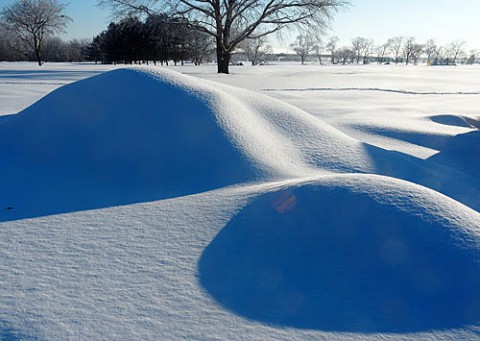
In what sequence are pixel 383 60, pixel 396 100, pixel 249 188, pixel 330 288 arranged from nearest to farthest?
pixel 330 288 < pixel 249 188 < pixel 396 100 < pixel 383 60

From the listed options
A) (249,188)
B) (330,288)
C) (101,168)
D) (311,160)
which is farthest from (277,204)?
(101,168)

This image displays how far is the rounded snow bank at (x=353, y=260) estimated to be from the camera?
198 centimetres

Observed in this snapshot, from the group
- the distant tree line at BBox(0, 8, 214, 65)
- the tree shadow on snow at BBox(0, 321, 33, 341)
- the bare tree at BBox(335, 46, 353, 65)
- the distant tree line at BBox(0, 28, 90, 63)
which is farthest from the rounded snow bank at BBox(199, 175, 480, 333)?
the bare tree at BBox(335, 46, 353, 65)

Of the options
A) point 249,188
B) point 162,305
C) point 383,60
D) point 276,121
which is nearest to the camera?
point 162,305

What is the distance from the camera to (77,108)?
15.8 ft

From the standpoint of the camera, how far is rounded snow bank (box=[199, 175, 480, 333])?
1984 mm

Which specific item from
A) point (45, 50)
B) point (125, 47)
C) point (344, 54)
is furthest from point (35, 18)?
point (344, 54)

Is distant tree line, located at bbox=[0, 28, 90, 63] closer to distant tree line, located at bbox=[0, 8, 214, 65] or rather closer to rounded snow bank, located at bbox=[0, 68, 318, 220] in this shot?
distant tree line, located at bbox=[0, 8, 214, 65]

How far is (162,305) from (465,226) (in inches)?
84.2

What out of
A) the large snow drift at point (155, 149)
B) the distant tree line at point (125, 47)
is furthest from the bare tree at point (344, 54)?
the large snow drift at point (155, 149)

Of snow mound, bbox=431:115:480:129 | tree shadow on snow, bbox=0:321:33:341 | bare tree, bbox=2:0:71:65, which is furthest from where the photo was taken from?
bare tree, bbox=2:0:71:65

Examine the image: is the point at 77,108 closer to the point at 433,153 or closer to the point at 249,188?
the point at 249,188

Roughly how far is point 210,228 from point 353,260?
1.13m

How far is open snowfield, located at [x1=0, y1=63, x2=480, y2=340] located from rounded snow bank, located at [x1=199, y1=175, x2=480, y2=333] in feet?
0.03
